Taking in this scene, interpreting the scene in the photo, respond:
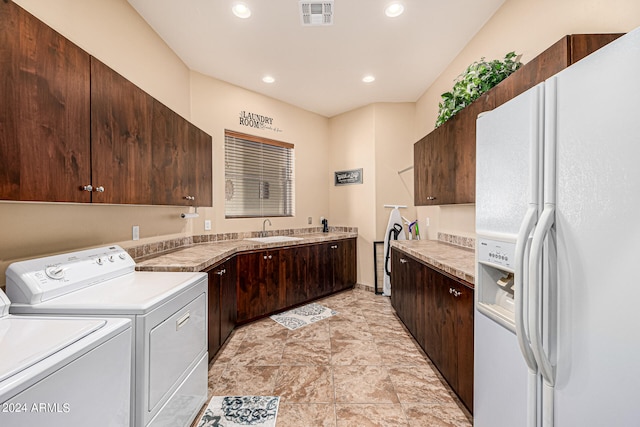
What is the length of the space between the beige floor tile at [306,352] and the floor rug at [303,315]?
355 mm

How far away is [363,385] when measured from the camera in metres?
1.93

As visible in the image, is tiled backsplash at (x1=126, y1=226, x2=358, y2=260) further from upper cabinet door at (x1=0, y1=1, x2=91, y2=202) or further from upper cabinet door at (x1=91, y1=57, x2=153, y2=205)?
upper cabinet door at (x1=0, y1=1, x2=91, y2=202)

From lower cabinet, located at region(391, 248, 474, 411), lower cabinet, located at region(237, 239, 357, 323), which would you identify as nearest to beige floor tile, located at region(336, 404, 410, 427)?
lower cabinet, located at region(391, 248, 474, 411)

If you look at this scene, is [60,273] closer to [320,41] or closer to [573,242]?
[573,242]

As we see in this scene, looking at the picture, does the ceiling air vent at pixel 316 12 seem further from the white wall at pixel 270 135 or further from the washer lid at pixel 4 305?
the washer lid at pixel 4 305

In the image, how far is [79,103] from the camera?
124cm

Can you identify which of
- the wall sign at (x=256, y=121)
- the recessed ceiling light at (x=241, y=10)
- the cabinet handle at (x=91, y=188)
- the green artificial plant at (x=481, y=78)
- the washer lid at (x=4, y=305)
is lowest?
the washer lid at (x=4, y=305)

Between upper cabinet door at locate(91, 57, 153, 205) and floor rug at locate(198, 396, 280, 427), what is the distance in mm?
1428

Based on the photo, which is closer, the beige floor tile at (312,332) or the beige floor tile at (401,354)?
the beige floor tile at (401,354)

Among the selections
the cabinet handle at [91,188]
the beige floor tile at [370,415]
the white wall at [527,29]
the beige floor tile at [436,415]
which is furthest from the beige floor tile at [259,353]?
the white wall at [527,29]

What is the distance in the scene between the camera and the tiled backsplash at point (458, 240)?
256 centimetres

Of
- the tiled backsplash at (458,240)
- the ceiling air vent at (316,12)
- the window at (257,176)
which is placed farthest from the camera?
the window at (257,176)

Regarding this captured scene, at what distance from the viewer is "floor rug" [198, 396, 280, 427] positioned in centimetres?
159

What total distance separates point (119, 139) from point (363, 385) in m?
2.29
